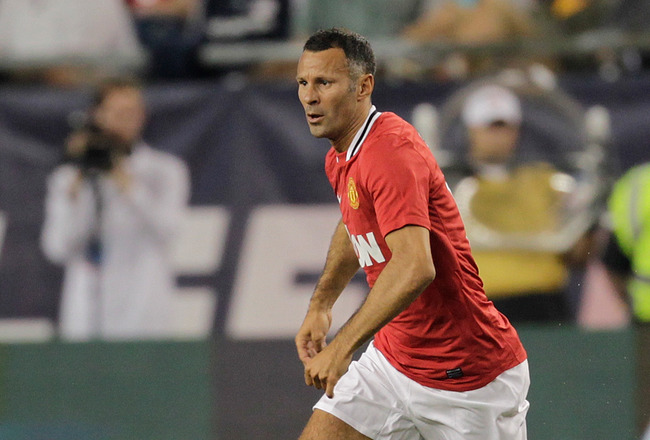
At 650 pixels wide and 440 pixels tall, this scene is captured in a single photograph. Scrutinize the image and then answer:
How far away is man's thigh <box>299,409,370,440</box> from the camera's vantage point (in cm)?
354

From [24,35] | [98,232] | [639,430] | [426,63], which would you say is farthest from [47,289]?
[639,430]

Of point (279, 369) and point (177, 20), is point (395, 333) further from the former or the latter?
point (177, 20)

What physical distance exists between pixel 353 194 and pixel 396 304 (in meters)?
0.45

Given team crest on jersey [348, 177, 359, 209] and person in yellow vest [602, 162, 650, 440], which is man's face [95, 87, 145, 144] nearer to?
person in yellow vest [602, 162, 650, 440]

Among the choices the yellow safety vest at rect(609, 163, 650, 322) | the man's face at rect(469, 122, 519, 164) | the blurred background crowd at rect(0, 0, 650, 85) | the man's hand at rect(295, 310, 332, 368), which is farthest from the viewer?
the blurred background crowd at rect(0, 0, 650, 85)

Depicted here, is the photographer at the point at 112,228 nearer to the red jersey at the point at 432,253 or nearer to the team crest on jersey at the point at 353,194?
the red jersey at the point at 432,253

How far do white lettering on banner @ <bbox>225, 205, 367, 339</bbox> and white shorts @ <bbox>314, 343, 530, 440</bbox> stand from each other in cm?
318

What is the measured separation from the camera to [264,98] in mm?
6895

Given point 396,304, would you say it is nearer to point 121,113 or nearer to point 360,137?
point 360,137

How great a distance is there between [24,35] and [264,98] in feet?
6.00

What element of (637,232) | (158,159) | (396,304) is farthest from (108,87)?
(396,304)

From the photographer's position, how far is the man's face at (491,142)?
6223mm

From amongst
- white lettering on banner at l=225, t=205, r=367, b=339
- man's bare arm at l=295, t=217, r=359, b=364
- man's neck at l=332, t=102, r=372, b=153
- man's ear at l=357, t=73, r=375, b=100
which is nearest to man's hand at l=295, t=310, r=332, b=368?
man's bare arm at l=295, t=217, r=359, b=364

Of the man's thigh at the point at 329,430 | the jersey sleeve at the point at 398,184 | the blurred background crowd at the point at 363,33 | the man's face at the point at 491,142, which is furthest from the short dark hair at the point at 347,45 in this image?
the blurred background crowd at the point at 363,33
